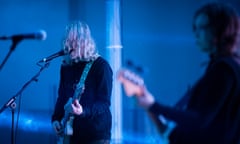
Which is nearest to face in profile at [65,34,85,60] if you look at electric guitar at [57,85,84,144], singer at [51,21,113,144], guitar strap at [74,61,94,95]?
singer at [51,21,113,144]

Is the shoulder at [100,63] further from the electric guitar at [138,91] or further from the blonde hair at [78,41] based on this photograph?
the electric guitar at [138,91]

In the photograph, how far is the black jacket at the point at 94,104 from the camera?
3.07 metres

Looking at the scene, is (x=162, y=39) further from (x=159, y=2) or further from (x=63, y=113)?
(x=63, y=113)

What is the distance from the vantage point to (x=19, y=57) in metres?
4.61

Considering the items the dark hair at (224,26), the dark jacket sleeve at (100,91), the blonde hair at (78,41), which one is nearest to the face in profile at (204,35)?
the dark hair at (224,26)

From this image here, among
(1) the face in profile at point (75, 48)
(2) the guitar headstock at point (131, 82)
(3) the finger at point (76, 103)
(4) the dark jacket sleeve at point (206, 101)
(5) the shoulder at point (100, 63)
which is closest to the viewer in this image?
(4) the dark jacket sleeve at point (206, 101)

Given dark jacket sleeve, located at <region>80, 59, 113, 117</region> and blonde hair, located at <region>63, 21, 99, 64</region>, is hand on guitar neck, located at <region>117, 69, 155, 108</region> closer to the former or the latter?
dark jacket sleeve, located at <region>80, 59, 113, 117</region>

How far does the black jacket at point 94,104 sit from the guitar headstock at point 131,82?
1180mm

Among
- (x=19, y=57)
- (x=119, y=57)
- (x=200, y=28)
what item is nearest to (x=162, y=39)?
(x=119, y=57)

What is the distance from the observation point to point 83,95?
3162 millimetres

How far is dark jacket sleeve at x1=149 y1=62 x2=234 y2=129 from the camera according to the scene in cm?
177

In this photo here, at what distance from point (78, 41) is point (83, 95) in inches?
16.6

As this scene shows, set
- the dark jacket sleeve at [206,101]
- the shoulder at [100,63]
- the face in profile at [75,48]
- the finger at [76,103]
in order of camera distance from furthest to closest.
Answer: the face in profile at [75,48] < the shoulder at [100,63] < the finger at [76,103] < the dark jacket sleeve at [206,101]

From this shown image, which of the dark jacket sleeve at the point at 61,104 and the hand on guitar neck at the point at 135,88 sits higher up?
the hand on guitar neck at the point at 135,88
